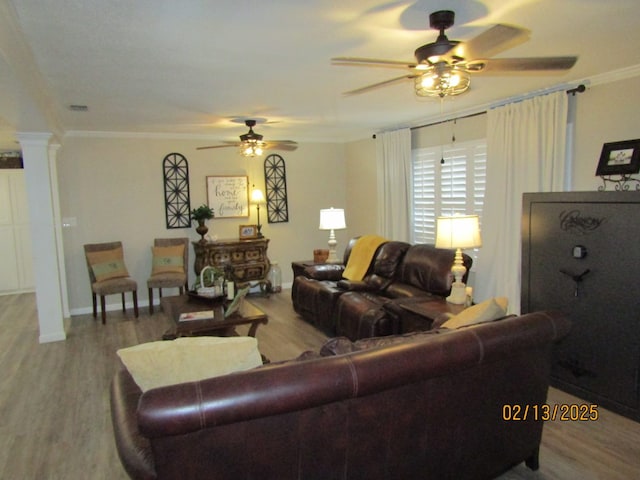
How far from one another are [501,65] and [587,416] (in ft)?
7.74

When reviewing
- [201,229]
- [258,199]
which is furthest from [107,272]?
[258,199]

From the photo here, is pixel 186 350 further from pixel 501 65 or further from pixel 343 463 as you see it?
pixel 501 65

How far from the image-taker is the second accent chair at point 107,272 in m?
5.26

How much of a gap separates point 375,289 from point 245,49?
283 cm

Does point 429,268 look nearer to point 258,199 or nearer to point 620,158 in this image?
point 620,158

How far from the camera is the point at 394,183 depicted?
6.04m

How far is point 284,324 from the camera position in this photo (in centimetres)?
510

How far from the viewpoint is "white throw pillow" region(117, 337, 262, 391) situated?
1646 mm

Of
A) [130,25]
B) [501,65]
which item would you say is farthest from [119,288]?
[501,65]

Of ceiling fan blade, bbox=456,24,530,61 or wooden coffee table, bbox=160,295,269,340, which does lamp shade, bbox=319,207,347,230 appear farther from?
ceiling fan blade, bbox=456,24,530,61

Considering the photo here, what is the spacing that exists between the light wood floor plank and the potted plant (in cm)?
145

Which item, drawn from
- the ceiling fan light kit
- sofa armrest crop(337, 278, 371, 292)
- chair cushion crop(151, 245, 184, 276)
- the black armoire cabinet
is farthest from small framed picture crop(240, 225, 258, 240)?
the ceiling fan light kit

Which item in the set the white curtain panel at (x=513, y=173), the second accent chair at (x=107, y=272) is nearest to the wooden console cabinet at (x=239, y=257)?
the second accent chair at (x=107, y=272)

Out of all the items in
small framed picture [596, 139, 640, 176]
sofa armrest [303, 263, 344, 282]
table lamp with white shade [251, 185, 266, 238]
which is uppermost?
small framed picture [596, 139, 640, 176]
